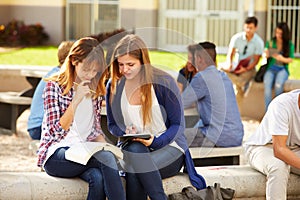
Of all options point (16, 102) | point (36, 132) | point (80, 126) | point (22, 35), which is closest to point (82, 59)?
point (80, 126)

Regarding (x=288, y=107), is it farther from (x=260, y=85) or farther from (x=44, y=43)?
(x=44, y=43)

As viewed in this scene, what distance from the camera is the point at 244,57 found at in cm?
1100

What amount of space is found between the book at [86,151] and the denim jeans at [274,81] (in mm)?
5398

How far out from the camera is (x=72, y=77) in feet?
18.4

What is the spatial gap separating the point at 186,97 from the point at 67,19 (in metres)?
14.5

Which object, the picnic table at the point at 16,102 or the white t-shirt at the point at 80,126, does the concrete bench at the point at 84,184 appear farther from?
the picnic table at the point at 16,102

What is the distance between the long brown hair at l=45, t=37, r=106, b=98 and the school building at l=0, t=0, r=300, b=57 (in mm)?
12326

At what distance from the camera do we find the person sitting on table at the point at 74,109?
545 centimetres

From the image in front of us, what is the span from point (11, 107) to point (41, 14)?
11.4m

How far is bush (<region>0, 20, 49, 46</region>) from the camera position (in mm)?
20094

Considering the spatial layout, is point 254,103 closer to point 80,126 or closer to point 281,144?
point 281,144

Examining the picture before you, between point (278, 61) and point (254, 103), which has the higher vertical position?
point (278, 61)

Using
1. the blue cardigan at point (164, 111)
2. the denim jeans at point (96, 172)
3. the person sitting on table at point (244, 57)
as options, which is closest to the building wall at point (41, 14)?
the person sitting on table at point (244, 57)

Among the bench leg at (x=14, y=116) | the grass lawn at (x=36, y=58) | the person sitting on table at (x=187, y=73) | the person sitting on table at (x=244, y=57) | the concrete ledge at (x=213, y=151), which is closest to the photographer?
the concrete ledge at (x=213, y=151)
